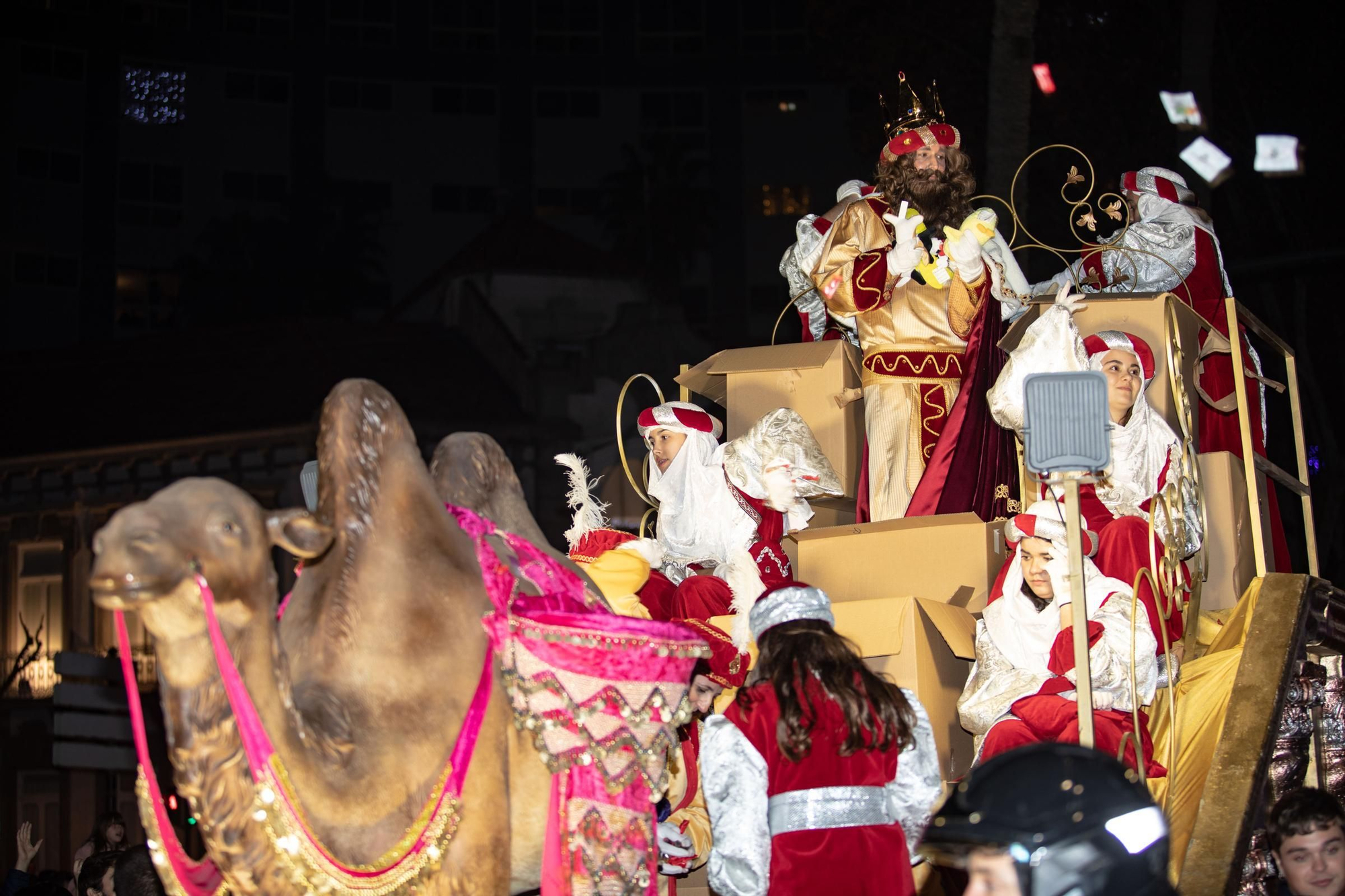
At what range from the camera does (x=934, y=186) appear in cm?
948

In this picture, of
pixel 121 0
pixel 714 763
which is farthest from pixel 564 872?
pixel 121 0

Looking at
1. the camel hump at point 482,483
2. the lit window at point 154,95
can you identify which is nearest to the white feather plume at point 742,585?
the camel hump at point 482,483

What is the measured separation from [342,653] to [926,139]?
598 cm

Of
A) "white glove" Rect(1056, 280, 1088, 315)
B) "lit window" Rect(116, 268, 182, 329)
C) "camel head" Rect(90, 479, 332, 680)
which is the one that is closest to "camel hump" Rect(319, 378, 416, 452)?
"camel head" Rect(90, 479, 332, 680)

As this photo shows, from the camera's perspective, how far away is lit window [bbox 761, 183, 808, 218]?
44375mm

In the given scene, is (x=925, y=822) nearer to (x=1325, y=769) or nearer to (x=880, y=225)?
(x=1325, y=769)

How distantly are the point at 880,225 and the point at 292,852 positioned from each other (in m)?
5.97

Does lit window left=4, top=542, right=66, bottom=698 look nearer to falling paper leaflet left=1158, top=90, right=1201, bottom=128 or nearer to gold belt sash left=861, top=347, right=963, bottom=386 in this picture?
falling paper leaflet left=1158, top=90, right=1201, bottom=128

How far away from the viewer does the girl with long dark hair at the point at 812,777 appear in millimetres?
5180

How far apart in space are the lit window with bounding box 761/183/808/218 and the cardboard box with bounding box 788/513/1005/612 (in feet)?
120

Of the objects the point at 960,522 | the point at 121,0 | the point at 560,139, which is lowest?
the point at 960,522

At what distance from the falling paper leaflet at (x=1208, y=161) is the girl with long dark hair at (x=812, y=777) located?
922 cm

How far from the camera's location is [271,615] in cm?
429

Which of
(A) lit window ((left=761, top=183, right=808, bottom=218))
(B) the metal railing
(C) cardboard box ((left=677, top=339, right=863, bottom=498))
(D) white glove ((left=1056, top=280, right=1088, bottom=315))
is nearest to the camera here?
(D) white glove ((left=1056, top=280, right=1088, bottom=315))
